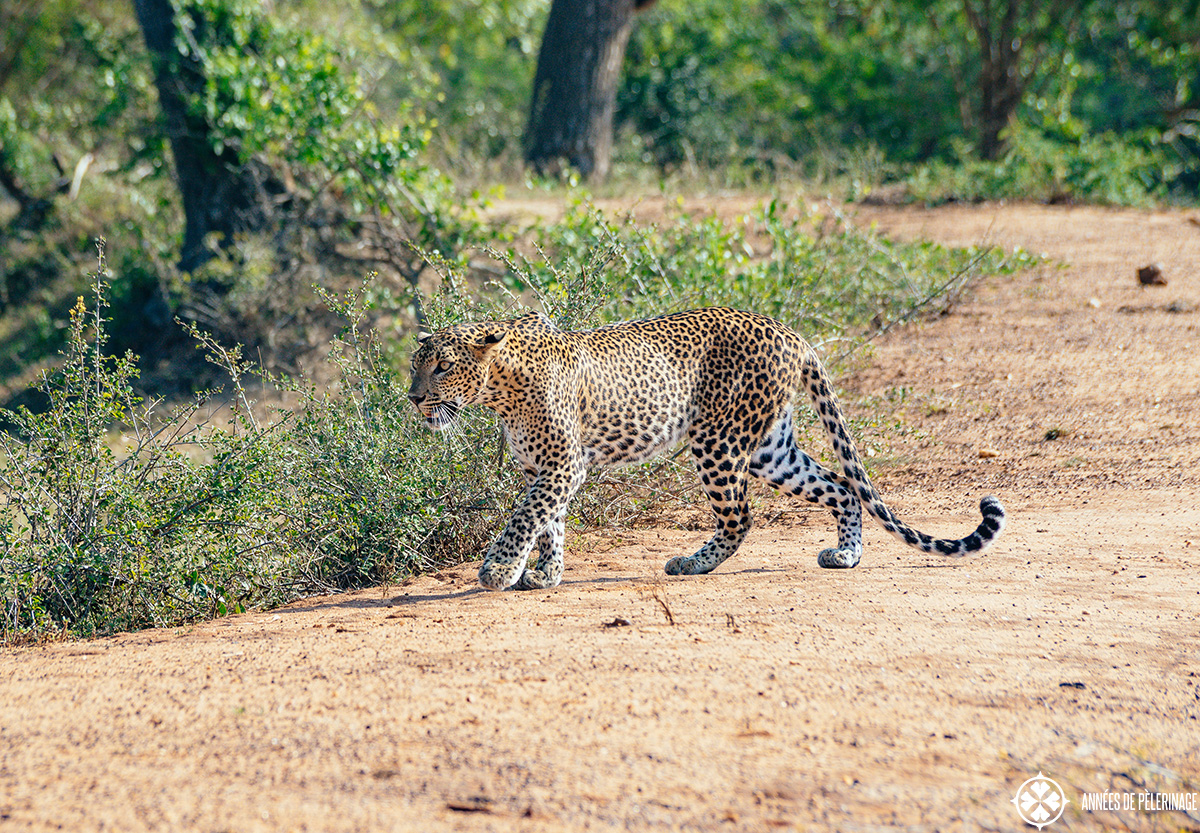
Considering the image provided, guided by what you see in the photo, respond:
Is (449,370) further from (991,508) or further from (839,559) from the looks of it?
(991,508)

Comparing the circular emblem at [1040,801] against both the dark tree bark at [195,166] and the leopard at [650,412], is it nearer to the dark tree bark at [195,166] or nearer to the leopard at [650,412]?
the leopard at [650,412]

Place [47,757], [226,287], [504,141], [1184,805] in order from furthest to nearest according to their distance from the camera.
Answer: [504,141], [226,287], [47,757], [1184,805]

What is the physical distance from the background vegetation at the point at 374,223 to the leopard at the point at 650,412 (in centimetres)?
91

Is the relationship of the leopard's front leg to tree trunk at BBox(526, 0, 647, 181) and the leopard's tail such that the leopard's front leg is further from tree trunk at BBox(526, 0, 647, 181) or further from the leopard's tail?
tree trunk at BBox(526, 0, 647, 181)

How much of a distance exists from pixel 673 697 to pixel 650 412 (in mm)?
2103

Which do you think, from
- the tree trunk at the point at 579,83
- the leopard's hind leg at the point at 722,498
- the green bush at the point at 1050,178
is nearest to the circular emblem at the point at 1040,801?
the leopard's hind leg at the point at 722,498

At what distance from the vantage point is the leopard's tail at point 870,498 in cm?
587

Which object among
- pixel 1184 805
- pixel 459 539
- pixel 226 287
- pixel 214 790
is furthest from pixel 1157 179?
pixel 214 790

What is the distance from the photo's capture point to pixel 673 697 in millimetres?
4250

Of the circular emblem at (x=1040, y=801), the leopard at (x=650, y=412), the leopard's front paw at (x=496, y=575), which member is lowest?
the leopard's front paw at (x=496, y=575)

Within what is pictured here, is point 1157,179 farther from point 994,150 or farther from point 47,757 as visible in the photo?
point 47,757

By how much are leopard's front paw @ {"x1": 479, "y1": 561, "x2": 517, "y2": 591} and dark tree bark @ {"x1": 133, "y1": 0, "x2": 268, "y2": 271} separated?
8.51 m

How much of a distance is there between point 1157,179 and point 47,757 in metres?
16.9

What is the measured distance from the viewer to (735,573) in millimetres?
6133
